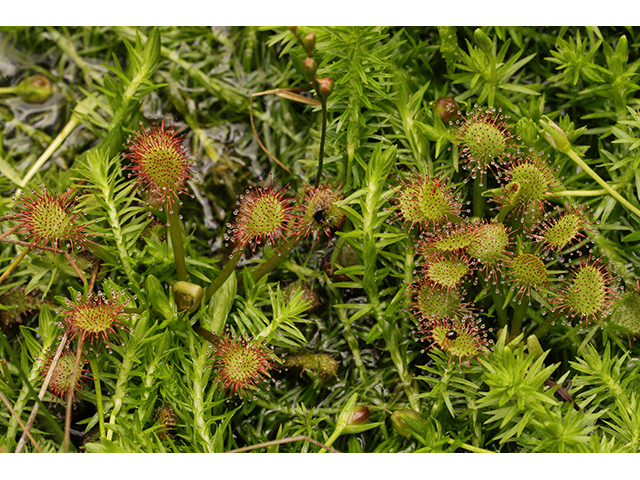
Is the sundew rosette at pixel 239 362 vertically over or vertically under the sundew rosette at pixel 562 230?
under

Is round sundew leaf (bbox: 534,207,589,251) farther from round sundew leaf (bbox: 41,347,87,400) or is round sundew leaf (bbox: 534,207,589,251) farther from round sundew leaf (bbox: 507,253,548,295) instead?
round sundew leaf (bbox: 41,347,87,400)

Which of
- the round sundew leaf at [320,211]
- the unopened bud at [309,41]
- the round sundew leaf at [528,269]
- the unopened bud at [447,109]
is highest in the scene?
the unopened bud at [309,41]

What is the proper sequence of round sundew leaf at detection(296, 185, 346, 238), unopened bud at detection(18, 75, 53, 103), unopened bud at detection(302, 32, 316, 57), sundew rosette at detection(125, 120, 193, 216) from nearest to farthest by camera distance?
unopened bud at detection(302, 32, 316, 57) → sundew rosette at detection(125, 120, 193, 216) → round sundew leaf at detection(296, 185, 346, 238) → unopened bud at detection(18, 75, 53, 103)

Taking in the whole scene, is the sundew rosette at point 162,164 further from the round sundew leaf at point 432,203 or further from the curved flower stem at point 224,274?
the round sundew leaf at point 432,203

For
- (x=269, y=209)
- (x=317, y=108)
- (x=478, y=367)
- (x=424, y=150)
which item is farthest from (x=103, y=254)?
(x=478, y=367)

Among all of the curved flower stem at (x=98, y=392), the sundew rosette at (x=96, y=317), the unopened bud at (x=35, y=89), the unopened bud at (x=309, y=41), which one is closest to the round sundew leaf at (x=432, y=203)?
the unopened bud at (x=309, y=41)

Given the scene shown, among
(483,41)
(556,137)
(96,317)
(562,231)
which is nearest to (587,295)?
(562,231)

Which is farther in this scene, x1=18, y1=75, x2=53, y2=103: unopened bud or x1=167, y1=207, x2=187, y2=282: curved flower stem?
x1=18, y1=75, x2=53, y2=103: unopened bud

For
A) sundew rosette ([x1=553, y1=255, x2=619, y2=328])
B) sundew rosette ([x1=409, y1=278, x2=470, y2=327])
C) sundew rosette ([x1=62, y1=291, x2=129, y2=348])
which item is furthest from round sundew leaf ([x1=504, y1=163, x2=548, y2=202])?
sundew rosette ([x1=62, y1=291, x2=129, y2=348])
